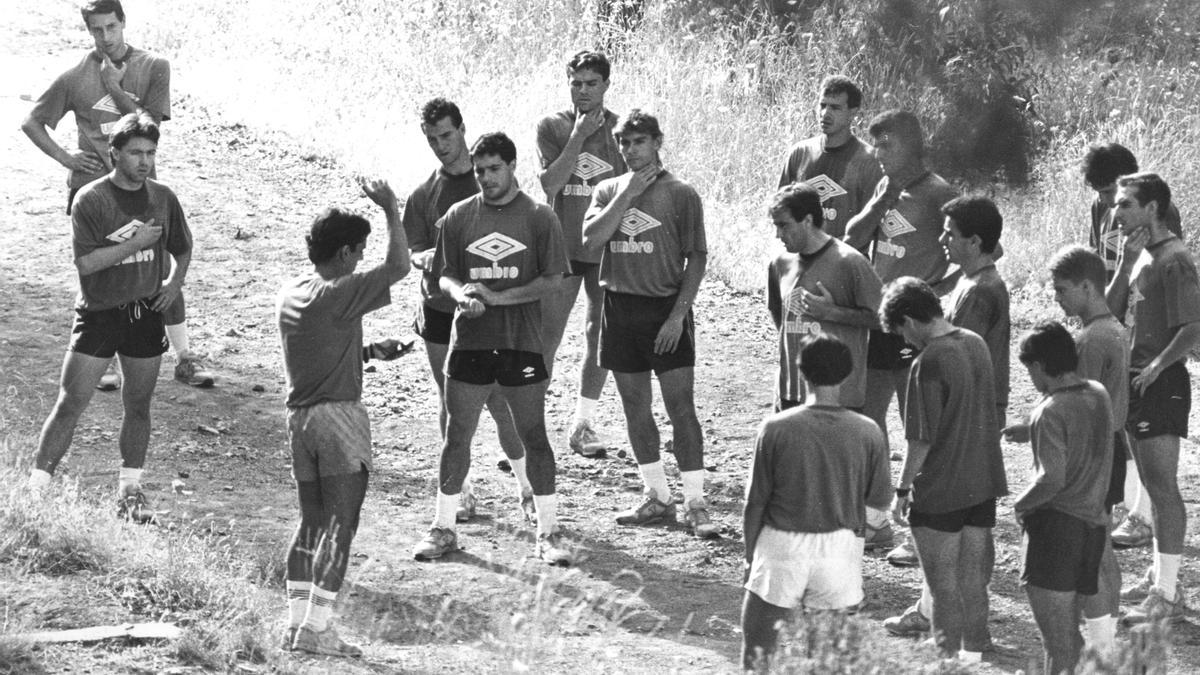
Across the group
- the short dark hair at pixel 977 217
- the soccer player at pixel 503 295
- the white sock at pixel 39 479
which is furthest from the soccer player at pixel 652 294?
the white sock at pixel 39 479

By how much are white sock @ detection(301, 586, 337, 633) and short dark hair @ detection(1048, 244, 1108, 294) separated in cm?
308

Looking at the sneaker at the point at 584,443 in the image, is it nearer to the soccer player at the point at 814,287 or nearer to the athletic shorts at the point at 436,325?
the athletic shorts at the point at 436,325

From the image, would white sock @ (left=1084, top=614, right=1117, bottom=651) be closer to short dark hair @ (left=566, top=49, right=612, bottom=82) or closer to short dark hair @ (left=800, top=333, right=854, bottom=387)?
short dark hair @ (left=800, top=333, right=854, bottom=387)

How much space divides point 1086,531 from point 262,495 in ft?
14.9

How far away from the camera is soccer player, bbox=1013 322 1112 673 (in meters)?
5.93

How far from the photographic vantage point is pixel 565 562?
25.8 ft

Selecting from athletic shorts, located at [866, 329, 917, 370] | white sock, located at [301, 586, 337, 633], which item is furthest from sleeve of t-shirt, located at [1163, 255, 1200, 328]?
white sock, located at [301, 586, 337, 633]

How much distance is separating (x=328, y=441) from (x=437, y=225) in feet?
6.26

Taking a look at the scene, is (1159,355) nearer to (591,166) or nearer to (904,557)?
(904,557)

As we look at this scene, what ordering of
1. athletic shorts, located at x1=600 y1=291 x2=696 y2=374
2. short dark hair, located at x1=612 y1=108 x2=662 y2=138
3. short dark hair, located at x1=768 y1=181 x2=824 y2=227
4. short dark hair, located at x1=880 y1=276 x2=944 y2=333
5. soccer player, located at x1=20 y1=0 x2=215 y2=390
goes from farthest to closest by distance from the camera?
soccer player, located at x1=20 y1=0 x2=215 y2=390 < athletic shorts, located at x1=600 y1=291 x2=696 y2=374 < short dark hair, located at x1=612 y1=108 x2=662 y2=138 < short dark hair, located at x1=768 y1=181 x2=824 y2=227 < short dark hair, located at x1=880 y1=276 x2=944 y2=333

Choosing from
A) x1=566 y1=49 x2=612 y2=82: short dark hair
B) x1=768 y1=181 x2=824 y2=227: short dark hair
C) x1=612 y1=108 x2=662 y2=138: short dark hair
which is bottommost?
x1=768 y1=181 x2=824 y2=227: short dark hair

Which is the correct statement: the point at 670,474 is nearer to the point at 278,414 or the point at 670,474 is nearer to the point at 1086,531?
the point at 278,414

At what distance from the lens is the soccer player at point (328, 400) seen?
6.48 meters

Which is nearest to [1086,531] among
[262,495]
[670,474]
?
[670,474]
